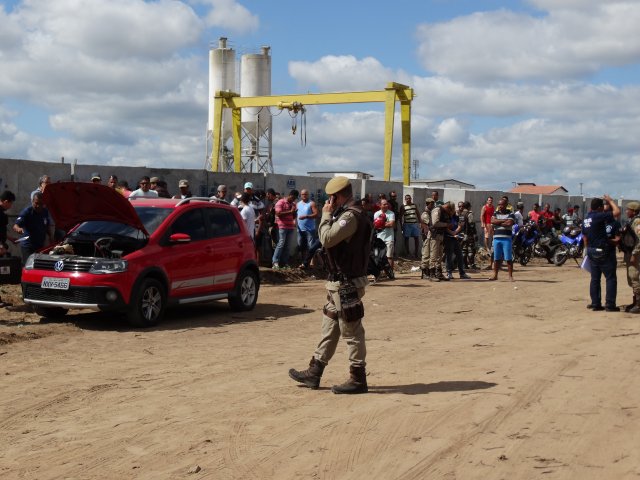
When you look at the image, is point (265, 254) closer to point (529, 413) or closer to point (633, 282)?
point (633, 282)

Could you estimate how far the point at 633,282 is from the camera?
1484 centimetres

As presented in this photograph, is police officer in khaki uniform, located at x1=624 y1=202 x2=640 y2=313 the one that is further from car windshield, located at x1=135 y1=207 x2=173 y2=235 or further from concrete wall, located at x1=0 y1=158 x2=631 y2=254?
concrete wall, located at x1=0 y1=158 x2=631 y2=254

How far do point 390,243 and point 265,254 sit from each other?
10.2 feet

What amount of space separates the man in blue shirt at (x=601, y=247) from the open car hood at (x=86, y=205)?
7.36 meters

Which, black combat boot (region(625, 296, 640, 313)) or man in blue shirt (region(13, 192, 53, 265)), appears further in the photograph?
black combat boot (region(625, 296, 640, 313))

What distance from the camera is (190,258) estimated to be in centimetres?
1339

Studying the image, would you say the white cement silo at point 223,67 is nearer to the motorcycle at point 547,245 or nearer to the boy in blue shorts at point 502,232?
the motorcycle at point 547,245

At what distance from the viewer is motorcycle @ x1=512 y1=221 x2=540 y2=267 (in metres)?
26.3

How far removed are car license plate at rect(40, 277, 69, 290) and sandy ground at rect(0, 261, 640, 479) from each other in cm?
58

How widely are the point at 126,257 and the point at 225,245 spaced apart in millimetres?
2160

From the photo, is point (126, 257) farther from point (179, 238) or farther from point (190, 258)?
point (190, 258)

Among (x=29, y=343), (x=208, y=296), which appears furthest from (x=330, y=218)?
(x=208, y=296)

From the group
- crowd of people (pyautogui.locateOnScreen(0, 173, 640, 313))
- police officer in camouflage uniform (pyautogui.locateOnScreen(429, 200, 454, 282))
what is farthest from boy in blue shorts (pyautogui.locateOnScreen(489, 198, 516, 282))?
police officer in camouflage uniform (pyautogui.locateOnScreen(429, 200, 454, 282))

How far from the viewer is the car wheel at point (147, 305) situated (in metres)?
12.3
